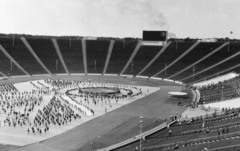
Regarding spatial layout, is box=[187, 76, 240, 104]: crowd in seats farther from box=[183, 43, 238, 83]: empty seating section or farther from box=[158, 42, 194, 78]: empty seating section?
box=[158, 42, 194, 78]: empty seating section

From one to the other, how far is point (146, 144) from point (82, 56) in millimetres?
73435

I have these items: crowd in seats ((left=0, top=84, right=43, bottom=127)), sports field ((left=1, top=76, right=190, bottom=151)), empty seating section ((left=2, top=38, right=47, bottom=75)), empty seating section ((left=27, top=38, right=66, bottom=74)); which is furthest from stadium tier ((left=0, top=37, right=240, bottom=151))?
crowd in seats ((left=0, top=84, right=43, bottom=127))

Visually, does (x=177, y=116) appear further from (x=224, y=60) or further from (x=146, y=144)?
(x=224, y=60)

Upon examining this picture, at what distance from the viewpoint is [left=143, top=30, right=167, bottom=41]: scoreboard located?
110 metres

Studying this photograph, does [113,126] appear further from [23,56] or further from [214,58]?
[214,58]

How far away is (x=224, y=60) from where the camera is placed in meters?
89.5

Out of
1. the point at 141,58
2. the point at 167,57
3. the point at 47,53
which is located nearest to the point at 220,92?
the point at 167,57

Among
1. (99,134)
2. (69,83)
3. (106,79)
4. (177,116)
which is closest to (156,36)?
(106,79)

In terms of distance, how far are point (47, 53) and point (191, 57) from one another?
4984 cm

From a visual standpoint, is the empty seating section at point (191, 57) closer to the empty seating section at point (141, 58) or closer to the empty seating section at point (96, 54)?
the empty seating section at point (141, 58)

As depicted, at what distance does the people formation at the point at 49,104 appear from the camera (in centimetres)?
3716

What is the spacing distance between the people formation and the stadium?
0.16 meters

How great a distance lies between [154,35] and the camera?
111125 mm

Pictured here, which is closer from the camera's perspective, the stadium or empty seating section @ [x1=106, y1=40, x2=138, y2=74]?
the stadium
